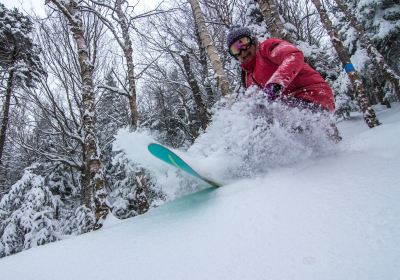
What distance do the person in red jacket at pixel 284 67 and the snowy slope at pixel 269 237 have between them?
3.14 ft

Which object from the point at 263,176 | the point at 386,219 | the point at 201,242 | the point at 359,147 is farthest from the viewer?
the point at 359,147

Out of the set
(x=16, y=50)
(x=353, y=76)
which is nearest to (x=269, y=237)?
(x=353, y=76)

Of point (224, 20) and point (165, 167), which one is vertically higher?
point (224, 20)

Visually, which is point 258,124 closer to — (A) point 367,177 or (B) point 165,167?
(B) point 165,167

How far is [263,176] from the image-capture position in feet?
7.92

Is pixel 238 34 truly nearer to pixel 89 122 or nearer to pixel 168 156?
pixel 168 156

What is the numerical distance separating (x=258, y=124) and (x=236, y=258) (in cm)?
178

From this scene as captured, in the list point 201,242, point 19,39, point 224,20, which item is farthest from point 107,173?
point 201,242

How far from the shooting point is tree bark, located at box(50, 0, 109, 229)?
502 centimetres

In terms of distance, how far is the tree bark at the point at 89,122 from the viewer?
5023mm

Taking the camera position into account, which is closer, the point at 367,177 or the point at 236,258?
the point at 236,258

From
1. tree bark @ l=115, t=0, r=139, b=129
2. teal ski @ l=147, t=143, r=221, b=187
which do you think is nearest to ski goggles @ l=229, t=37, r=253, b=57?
teal ski @ l=147, t=143, r=221, b=187

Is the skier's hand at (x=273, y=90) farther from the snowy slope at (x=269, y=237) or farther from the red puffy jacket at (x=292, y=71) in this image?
the snowy slope at (x=269, y=237)

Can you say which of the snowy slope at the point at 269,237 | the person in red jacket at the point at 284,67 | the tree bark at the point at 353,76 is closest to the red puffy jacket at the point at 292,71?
the person in red jacket at the point at 284,67
